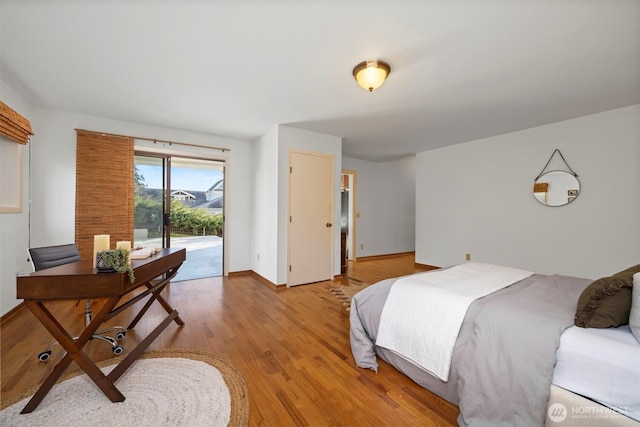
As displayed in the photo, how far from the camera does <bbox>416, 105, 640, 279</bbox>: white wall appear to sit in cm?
302

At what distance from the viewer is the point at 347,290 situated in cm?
357

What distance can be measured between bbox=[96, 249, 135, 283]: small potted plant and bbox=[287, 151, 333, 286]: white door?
2.37m

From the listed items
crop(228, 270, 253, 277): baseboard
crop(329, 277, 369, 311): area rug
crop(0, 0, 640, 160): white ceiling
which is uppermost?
crop(0, 0, 640, 160): white ceiling

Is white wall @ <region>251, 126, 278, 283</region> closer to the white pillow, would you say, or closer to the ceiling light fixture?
the ceiling light fixture

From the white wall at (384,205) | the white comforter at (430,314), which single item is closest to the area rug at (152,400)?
the white comforter at (430,314)

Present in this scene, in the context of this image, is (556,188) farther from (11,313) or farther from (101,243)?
(11,313)

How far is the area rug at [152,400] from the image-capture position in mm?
1356

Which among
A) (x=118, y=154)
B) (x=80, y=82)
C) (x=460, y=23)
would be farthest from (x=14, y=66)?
(x=460, y=23)

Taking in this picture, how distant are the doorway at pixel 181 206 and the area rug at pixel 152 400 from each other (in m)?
2.16

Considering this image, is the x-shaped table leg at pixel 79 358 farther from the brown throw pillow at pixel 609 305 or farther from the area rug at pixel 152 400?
the brown throw pillow at pixel 609 305

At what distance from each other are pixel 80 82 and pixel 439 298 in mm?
3839

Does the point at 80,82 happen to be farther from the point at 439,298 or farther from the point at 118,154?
the point at 439,298

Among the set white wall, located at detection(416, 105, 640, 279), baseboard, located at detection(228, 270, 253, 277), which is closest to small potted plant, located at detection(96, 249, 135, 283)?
baseboard, located at detection(228, 270, 253, 277)

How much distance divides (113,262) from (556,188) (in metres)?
5.15
